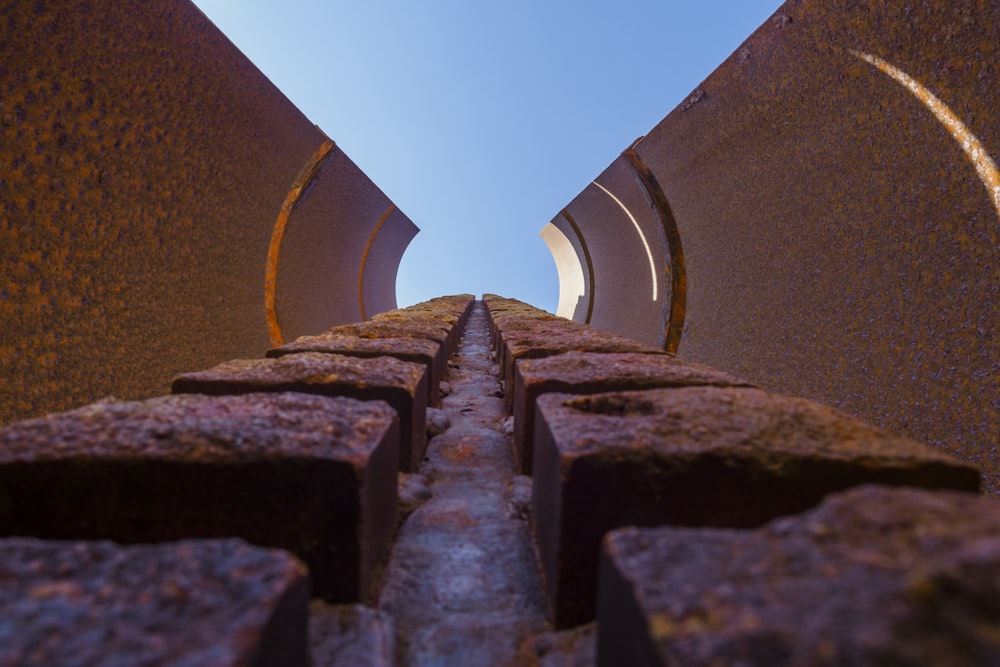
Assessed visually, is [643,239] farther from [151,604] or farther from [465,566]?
[151,604]

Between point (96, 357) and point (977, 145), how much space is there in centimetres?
368

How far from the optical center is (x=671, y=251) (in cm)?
588

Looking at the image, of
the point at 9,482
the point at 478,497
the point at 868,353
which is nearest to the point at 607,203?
the point at 868,353

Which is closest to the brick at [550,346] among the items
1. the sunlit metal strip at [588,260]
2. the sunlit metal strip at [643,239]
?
the sunlit metal strip at [643,239]

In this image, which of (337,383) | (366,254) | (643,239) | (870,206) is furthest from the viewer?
(366,254)

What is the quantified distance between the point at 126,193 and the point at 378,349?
177cm

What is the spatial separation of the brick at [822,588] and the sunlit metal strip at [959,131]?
1.79 m

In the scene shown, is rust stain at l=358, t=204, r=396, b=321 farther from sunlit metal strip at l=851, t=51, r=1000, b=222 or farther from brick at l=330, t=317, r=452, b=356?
sunlit metal strip at l=851, t=51, r=1000, b=222

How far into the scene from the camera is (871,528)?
664 mm

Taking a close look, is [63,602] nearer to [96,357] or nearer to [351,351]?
[351,351]

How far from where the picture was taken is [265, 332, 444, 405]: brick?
2129 millimetres

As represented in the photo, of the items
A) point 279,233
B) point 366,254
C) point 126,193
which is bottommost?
point 126,193

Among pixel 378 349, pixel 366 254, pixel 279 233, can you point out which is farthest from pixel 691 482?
pixel 366 254

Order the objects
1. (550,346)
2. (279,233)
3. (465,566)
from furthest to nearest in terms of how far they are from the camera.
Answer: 1. (279,233)
2. (550,346)
3. (465,566)
